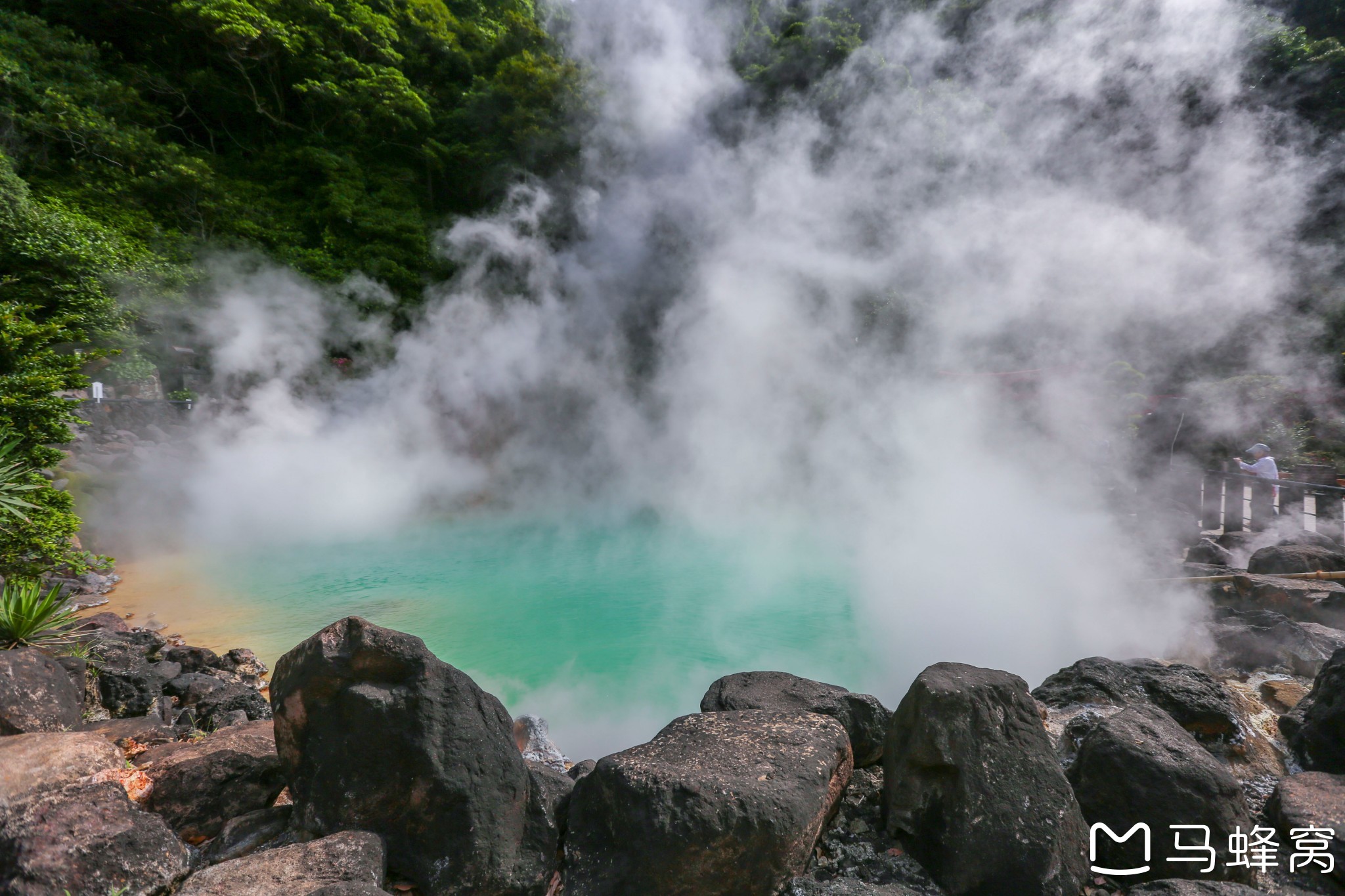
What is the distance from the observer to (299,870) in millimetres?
1857

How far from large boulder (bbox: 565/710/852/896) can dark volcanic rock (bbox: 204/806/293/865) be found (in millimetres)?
1116

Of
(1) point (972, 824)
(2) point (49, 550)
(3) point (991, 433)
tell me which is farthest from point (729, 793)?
(3) point (991, 433)

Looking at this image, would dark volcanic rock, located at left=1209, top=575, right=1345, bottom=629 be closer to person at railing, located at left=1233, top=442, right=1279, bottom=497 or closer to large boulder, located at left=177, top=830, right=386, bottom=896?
person at railing, located at left=1233, top=442, right=1279, bottom=497

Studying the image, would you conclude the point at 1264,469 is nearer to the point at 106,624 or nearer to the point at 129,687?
the point at 129,687

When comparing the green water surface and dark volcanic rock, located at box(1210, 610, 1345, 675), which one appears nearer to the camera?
dark volcanic rock, located at box(1210, 610, 1345, 675)

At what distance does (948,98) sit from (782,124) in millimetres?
3306

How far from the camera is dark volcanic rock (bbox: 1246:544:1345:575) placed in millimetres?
5711

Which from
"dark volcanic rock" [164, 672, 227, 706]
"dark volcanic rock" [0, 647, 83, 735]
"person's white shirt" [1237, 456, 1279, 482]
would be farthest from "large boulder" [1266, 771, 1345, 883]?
"person's white shirt" [1237, 456, 1279, 482]

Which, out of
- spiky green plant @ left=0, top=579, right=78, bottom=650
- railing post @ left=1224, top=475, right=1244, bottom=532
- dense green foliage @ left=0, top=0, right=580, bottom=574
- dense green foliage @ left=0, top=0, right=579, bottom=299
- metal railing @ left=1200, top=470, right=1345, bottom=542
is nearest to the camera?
spiky green plant @ left=0, top=579, right=78, bottom=650

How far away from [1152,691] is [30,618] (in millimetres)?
6252

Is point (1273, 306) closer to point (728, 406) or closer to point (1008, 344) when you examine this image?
point (1008, 344)

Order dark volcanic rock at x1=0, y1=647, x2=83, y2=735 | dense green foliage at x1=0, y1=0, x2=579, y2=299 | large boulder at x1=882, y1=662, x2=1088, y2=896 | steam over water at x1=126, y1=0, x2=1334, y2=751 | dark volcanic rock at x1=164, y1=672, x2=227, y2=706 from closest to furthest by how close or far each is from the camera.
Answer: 1. large boulder at x1=882, y1=662, x2=1088, y2=896
2. dark volcanic rock at x1=0, y1=647, x2=83, y2=735
3. dark volcanic rock at x1=164, y1=672, x2=227, y2=706
4. steam over water at x1=126, y1=0, x2=1334, y2=751
5. dense green foliage at x1=0, y1=0, x2=579, y2=299

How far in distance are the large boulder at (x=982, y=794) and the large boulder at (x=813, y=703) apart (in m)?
0.47

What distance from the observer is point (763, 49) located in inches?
542
